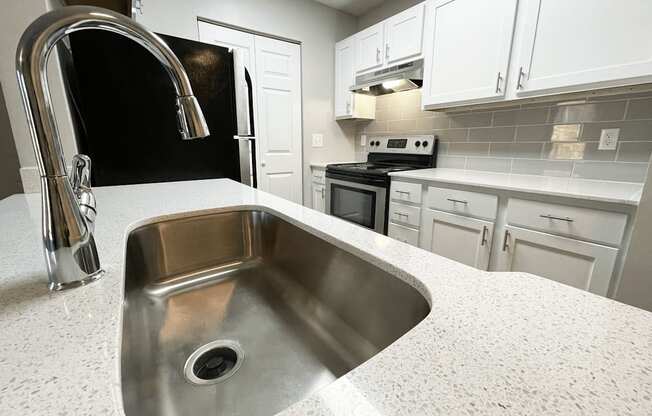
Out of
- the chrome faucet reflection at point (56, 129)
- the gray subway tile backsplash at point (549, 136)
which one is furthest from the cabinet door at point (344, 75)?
the chrome faucet reflection at point (56, 129)

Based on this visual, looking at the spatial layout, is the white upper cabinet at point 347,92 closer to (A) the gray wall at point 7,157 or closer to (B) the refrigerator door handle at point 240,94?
(B) the refrigerator door handle at point 240,94

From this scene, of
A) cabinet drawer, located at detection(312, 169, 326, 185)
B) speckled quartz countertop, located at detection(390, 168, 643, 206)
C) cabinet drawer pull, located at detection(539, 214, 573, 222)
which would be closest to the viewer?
speckled quartz countertop, located at detection(390, 168, 643, 206)

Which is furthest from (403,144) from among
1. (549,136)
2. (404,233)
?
(549,136)

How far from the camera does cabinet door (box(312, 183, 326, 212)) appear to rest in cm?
296

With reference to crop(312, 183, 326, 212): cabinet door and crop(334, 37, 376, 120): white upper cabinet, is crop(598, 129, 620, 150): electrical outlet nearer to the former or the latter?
crop(334, 37, 376, 120): white upper cabinet

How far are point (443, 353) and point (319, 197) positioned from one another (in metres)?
2.78

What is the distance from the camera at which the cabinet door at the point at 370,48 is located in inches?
96.3

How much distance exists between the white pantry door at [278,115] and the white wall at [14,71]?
1.67 metres

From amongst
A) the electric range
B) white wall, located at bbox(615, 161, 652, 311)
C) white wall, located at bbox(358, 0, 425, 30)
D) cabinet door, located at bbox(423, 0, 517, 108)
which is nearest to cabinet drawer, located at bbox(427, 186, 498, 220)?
the electric range

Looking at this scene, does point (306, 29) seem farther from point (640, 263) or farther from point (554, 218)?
point (640, 263)

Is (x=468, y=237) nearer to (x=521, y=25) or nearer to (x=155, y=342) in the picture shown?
(x=521, y=25)

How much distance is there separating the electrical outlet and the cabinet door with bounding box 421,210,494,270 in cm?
81

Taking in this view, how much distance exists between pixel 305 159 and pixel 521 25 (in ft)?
6.83

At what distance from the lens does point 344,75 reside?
2.89m
